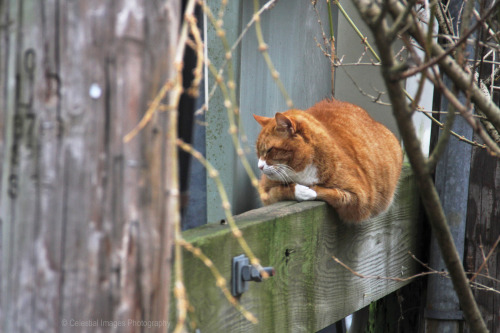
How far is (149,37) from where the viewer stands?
2.93 feet

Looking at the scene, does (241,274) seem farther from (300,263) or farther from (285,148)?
(285,148)

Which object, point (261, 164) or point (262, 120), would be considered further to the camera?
point (261, 164)

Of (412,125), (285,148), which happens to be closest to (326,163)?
(285,148)

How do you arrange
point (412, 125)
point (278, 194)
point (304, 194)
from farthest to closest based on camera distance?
point (278, 194)
point (304, 194)
point (412, 125)

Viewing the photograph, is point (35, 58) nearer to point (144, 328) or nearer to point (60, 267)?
point (60, 267)

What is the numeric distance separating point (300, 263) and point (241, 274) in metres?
0.49

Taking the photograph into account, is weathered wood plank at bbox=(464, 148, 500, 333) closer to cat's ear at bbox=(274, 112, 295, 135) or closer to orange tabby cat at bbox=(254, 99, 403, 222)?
orange tabby cat at bbox=(254, 99, 403, 222)

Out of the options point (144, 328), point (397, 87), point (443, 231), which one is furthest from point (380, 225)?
point (144, 328)

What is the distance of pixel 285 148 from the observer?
3006 mm

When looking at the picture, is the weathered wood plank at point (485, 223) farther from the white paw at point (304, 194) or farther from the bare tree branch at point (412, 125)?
the bare tree branch at point (412, 125)

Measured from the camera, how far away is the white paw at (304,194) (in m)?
2.60

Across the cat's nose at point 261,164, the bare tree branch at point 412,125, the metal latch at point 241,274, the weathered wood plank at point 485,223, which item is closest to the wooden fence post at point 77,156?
the bare tree branch at point 412,125

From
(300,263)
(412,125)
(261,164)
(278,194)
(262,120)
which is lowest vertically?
(300,263)

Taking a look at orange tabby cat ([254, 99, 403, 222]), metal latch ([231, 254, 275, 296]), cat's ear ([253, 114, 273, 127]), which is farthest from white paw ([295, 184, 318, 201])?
metal latch ([231, 254, 275, 296])
